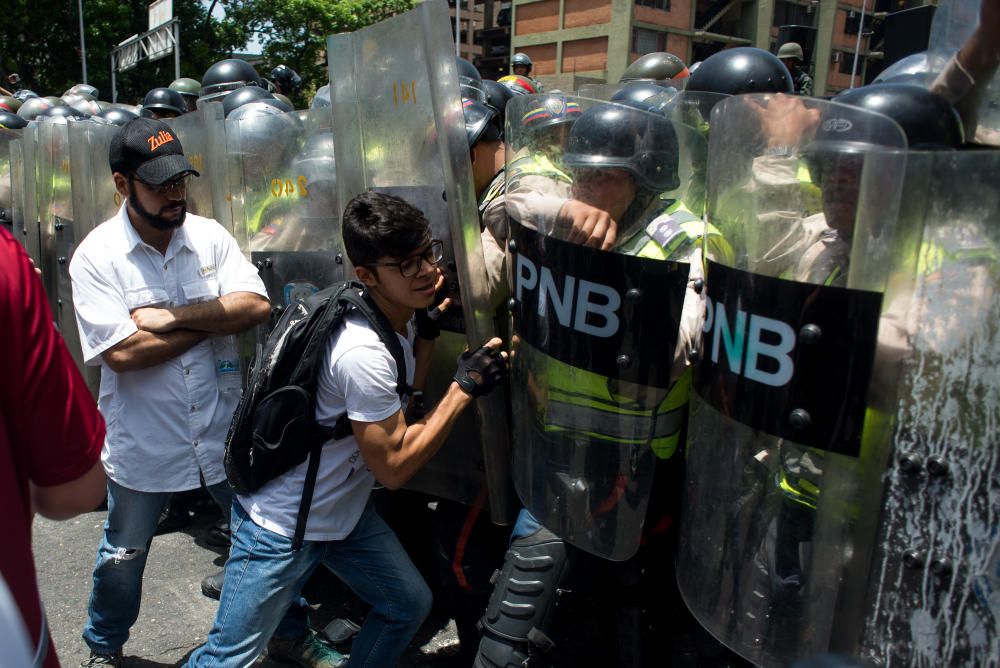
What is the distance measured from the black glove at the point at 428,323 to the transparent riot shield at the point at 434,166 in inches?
3.3

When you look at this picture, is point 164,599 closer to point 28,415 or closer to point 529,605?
point 529,605

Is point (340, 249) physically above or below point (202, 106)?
below

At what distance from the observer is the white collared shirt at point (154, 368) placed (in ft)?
8.89

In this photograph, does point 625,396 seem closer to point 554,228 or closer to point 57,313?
point 554,228

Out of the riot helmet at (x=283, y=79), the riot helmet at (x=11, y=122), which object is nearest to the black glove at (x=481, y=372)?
the riot helmet at (x=11, y=122)

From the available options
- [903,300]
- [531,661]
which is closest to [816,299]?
[903,300]

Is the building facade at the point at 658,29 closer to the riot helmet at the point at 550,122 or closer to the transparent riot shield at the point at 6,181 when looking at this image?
the transparent riot shield at the point at 6,181

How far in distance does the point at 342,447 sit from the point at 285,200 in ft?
4.74

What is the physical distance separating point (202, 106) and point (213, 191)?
0.39 m

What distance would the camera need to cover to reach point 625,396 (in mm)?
1834

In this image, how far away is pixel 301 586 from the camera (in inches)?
90.5

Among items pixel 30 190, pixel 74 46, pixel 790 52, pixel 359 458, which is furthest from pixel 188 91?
pixel 74 46

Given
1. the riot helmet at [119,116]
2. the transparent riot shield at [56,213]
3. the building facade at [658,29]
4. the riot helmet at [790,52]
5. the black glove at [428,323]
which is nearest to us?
the black glove at [428,323]

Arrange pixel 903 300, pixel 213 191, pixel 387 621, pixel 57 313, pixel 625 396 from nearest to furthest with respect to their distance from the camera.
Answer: pixel 903 300, pixel 625 396, pixel 387 621, pixel 213 191, pixel 57 313
